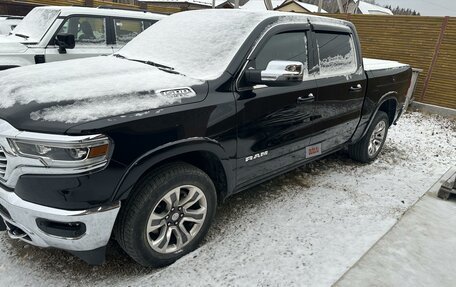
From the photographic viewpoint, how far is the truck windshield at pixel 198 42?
113 inches

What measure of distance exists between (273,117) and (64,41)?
14.8 ft

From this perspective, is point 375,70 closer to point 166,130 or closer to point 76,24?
point 166,130

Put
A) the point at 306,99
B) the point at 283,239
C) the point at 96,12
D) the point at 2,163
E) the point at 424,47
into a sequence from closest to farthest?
the point at 2,163
the point at 283,239
the point at 306,99
the point at 96,12
the point at 424,47

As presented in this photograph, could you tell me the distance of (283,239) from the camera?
304cm

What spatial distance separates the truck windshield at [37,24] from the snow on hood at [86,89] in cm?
381

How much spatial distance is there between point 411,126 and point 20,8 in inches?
542

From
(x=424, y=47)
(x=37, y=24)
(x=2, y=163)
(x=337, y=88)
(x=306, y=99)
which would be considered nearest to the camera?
(x=2, y=163)

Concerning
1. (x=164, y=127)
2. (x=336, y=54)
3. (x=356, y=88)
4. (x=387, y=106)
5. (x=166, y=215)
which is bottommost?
(x=166, y=215)

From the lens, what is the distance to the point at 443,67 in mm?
8438

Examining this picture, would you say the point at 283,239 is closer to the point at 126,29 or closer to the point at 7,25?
the point at 126,29

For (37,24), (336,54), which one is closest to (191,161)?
(336,54)

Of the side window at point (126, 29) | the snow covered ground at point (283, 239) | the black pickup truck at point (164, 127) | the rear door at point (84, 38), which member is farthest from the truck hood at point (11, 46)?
the snow covered ground at point (283, 239)

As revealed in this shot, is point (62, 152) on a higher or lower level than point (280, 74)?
lower

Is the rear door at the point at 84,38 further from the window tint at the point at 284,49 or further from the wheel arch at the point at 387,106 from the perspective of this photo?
the wheel arch at the point at 387,106
